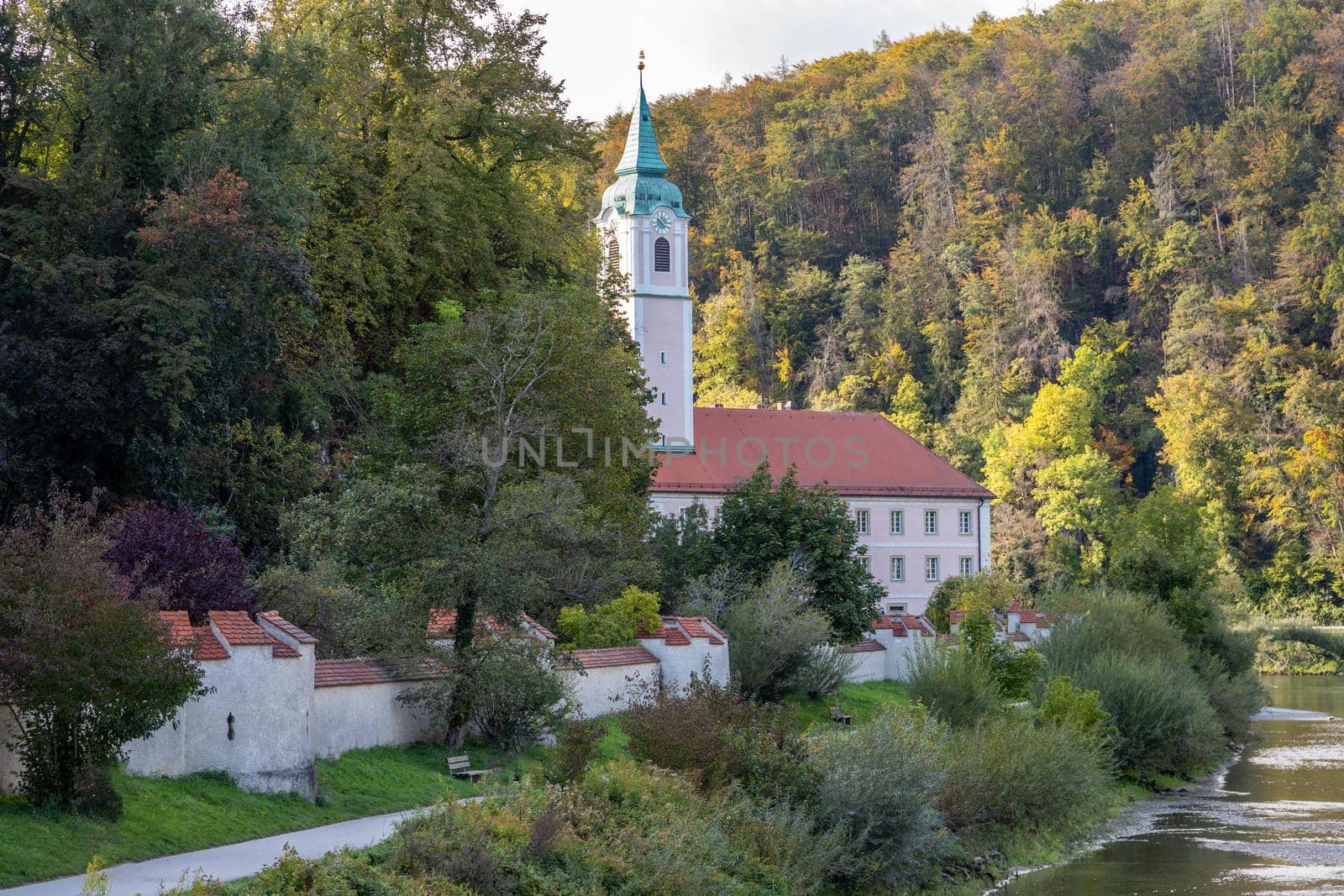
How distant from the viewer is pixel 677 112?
114562mm

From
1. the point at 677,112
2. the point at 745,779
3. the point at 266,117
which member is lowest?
the point at 745,779

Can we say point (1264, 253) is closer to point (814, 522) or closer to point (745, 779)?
point (814, 522)

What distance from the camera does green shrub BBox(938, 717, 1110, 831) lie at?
84.5 ft

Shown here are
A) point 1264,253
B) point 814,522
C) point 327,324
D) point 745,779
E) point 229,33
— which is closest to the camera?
point 745,779

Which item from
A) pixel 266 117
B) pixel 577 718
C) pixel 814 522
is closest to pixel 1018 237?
pixel 814 522

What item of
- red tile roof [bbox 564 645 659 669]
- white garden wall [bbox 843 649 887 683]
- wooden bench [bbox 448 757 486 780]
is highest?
red tile roof [bbox 564 645 659 669]

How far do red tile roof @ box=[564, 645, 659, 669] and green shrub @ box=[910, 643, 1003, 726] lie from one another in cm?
590

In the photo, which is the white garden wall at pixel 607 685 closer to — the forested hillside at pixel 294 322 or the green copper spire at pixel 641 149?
the forested hillside at pixel 294 322

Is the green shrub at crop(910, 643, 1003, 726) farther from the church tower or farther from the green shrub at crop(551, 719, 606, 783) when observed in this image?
the church tower

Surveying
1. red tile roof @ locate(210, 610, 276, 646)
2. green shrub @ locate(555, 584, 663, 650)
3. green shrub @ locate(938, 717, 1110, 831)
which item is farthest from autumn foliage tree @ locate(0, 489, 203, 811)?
green shrub @ locate(938, 717, 1110, 831)

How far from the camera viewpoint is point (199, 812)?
17.2 meters

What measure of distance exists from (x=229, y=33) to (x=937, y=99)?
8203 centimetres

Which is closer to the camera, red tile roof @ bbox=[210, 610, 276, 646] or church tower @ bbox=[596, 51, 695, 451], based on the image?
red tile roof @ bbox=[210, 610, 276, 646]

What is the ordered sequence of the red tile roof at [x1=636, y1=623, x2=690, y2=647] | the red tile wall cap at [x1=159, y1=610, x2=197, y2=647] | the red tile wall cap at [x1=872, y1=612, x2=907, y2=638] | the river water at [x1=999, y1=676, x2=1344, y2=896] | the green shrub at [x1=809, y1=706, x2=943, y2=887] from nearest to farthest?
1. the red tile wall cap at [x1=159, y1=610, x2=197, y2=647]
2. the green shrub at [x1=809, y1=706, x2=943, y2=887]
3. the river water at [x1=999, y1=676, x2=1344, y2=896]
4. the red tile roof at [x1=636, y1=623, x2=690, y2=647]
5. the red tile wall cap at [x1=872, y1=612, x2=907, y2=638]
